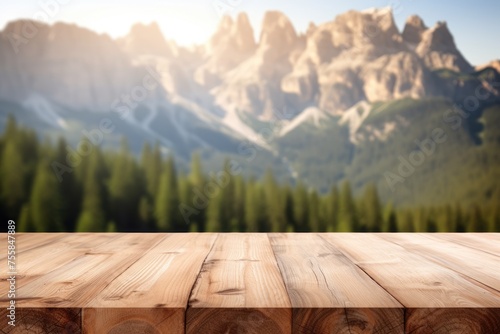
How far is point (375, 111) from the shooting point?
21.3 feet

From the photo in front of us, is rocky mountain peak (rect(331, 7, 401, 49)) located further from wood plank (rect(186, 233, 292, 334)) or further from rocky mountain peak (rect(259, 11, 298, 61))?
wood plank (rect(186, 233, 292, 334))

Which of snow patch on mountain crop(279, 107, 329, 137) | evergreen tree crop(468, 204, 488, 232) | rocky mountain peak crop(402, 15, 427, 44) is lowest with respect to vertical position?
evergreen tree crop(468, 204, 488, 232)

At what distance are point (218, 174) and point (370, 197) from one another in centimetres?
186

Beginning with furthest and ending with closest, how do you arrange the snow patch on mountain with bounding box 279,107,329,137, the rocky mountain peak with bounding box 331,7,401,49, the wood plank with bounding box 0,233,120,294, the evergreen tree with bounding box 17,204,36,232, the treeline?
the snow patch on mountain with bounding box 279,107,329,137
the rocky mountain peak with bounding box 331,7,401,49
the treeline
the evergreen tree with bounding box 17,204,36,232
the wood plank with bounding box 0,233,120,294

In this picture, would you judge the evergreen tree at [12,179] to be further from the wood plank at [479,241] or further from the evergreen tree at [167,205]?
the wood plank at [479,241]

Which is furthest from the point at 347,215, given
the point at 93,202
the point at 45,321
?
the point at 45,321

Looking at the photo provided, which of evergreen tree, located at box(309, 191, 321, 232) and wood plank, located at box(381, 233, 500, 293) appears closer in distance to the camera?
wood plank, located at box(381, 233, 500, 293)

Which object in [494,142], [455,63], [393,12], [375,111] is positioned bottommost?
[494,142]

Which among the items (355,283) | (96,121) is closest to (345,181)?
(96,121)

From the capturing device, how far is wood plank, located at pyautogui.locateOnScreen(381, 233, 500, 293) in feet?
3.39

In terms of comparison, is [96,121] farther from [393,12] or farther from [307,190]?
[393,12]

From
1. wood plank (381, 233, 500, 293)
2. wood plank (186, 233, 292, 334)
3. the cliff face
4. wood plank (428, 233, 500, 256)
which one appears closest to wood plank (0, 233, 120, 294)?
wood plank (186, 233, 292, 334)

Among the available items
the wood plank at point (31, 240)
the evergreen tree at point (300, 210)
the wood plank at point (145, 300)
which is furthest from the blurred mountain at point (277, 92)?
the wood plank at point (145, 300)

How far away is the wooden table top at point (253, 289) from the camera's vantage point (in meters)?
0.73
